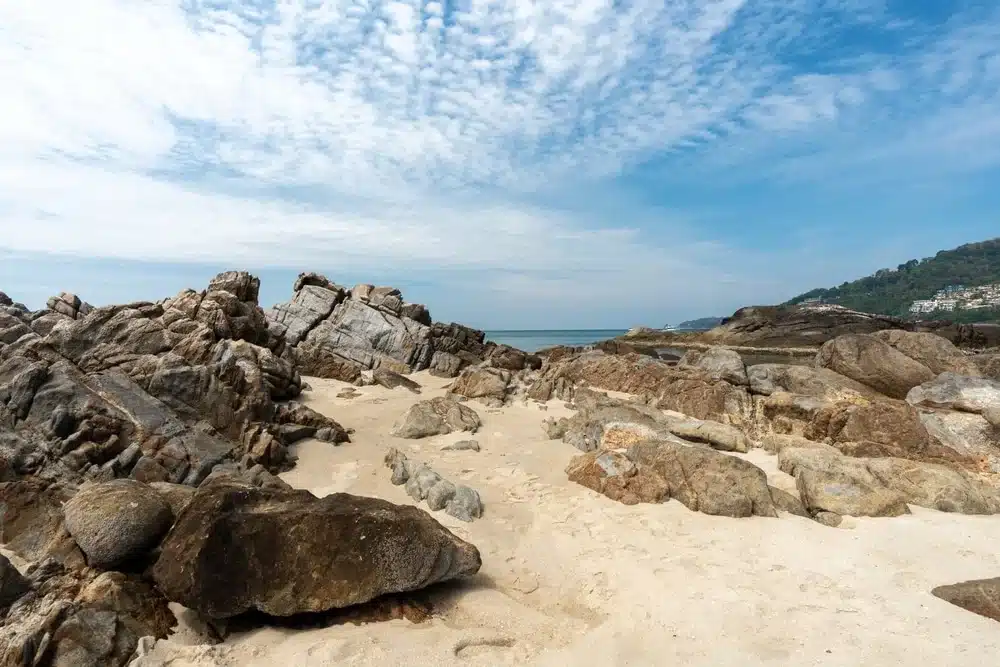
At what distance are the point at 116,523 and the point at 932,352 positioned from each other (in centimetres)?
1854

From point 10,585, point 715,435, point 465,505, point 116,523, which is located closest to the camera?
point 10,585

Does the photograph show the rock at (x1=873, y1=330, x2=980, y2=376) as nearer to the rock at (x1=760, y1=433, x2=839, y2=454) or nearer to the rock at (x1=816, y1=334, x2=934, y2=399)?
the rock at (x1=816, y1=334, x2=934, y2=399)

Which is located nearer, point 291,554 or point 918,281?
point 291,554

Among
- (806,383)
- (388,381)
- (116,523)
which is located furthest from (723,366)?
(116,523)

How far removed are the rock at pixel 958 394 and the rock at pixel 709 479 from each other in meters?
5.22

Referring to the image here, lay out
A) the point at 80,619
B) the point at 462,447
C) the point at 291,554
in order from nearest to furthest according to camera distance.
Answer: the point at 80,619 < the point at 291,554 < the point at 462,447

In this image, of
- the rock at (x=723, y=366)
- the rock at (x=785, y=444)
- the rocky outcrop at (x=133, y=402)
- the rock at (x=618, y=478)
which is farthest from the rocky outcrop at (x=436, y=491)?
the rock at (x=723, y=366)

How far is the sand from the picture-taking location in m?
4.80

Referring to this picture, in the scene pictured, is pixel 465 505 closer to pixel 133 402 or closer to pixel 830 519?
pixel 830 519

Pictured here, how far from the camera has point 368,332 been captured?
25234 mm

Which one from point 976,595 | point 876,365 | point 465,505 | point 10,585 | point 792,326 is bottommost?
point 465,505

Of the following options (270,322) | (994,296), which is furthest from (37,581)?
(994,296)

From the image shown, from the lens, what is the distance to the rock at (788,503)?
815cm

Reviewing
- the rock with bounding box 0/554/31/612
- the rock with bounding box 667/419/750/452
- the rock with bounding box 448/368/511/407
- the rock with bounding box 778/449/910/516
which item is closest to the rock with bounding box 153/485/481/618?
the rock with bounding box 0/554/31/612
